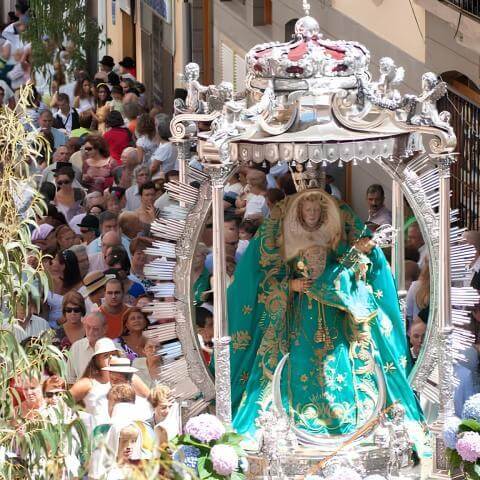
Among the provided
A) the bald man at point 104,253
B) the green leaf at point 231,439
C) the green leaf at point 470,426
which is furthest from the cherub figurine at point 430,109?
the bald man at point 104,253

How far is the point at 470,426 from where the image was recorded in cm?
1548

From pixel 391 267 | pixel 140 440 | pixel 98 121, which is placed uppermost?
pixel 98 121

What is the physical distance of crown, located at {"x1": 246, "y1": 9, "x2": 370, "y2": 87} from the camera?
53.4ft

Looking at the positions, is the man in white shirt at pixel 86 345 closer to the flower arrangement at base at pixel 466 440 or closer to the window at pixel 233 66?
the flower arrangement at base at pixel 466 440

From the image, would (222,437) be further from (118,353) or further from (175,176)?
(175,176)

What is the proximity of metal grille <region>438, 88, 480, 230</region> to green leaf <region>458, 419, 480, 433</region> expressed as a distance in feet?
18.4

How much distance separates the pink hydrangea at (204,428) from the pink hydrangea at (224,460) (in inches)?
6.4

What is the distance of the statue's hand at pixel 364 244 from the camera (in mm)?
16578

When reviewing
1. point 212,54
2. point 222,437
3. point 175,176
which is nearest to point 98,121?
point 212,54

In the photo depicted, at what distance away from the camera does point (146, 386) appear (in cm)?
1706

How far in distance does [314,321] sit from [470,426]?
64.1 inches

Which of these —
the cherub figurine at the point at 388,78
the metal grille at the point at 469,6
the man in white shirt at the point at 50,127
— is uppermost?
the metal grille at the point at 469,6

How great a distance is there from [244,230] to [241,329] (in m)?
3.57

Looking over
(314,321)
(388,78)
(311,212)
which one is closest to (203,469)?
(314,321)
